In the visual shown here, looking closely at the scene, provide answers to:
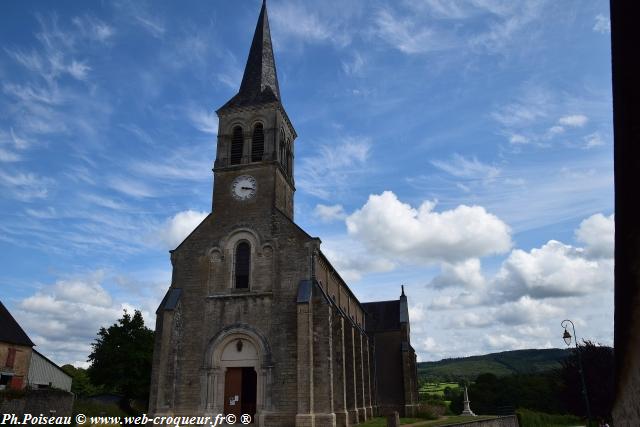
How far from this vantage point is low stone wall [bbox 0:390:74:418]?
82.6ft

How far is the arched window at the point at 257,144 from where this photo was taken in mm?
29828

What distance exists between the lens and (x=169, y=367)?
25.3 m

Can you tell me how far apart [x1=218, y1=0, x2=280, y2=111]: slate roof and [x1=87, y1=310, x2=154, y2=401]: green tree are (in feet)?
55.4

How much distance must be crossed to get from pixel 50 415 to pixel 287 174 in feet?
63.1

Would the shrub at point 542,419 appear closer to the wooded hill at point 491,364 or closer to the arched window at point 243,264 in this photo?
the arched window at point 243,264

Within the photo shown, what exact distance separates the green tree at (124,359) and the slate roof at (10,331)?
637 centimetres

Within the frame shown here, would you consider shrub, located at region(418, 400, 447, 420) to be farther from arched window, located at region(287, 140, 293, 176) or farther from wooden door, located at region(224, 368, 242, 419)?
arched window, located at region(287, 140, 293, 176)

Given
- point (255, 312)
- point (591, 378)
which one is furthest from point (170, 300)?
point (591, 378)

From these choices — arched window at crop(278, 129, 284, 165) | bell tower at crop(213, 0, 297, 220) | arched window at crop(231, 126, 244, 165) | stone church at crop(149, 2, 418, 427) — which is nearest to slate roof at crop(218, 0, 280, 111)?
bell tower at crop(213, 0, 297, 220)

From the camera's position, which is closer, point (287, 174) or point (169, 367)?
point (169, 367)

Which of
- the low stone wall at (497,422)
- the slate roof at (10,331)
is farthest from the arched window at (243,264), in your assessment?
the slate roof at (10,331)

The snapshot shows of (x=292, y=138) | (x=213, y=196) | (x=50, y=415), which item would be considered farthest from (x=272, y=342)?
(x=292, y=138)

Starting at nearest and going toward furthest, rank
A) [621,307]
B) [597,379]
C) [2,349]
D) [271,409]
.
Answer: [621,307], [271,409], [2,349], [597,379]

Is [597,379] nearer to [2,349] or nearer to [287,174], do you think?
[287,174]
